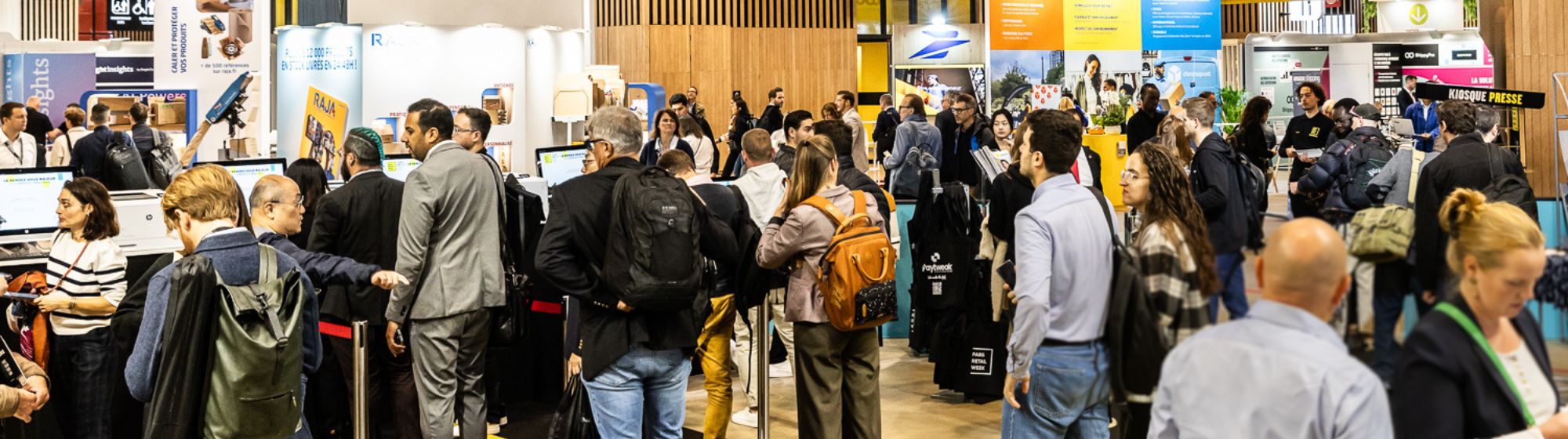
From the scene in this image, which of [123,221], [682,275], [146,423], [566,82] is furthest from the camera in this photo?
[566,82]

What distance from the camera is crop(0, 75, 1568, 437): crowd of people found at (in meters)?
1.75

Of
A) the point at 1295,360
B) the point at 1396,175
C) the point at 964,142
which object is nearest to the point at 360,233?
the point at 1295,360

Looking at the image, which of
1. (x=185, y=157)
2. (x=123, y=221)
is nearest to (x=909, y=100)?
(x=185, y=157)

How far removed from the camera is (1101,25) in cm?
1344

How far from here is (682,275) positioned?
4152 mm

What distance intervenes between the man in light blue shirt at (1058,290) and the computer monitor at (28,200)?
440cm

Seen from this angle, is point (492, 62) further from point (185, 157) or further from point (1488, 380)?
point (1488, 380)

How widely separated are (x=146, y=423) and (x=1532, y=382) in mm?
2978

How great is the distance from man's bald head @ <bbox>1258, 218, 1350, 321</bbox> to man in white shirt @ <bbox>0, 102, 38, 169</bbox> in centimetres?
1113

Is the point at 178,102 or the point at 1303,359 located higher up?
the point at 178,102

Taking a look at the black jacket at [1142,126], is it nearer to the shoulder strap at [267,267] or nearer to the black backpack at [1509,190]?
the black backpack at [1509,190]

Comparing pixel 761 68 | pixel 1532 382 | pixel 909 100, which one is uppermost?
pixel 761 68

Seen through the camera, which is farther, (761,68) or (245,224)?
(761,68)

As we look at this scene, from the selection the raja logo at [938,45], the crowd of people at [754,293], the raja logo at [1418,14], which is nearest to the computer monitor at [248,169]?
the crowd of people at [754,293]
